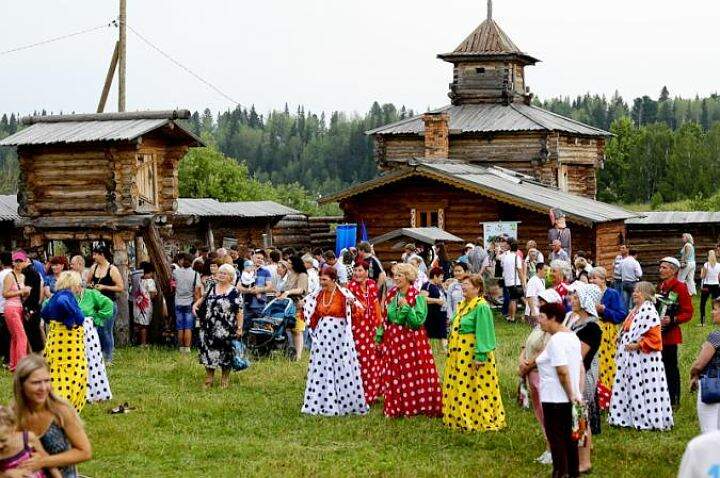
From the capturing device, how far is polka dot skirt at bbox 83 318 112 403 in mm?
14547

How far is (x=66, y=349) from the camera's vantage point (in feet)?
44.2

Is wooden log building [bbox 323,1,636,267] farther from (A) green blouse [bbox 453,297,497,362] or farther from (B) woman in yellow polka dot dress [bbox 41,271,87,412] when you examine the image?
(B) woman in yellow polka dot dress [bbox 41,271,87,412]

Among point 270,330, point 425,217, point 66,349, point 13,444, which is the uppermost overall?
point 425,217

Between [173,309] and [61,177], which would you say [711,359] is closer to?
[173,309]

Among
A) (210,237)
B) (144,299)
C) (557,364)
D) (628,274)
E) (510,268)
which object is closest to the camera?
(557,364)

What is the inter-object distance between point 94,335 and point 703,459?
11.2m

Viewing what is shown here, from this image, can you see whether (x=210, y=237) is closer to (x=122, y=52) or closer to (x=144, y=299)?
(x=122, y=52)

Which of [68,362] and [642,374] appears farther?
[68,362]

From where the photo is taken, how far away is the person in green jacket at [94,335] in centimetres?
1430

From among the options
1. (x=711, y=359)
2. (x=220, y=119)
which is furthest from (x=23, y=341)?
(x=220, y=119)

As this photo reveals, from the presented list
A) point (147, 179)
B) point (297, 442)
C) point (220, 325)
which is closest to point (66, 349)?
point (220, 325)

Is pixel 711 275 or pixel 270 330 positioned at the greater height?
pixel 711 275

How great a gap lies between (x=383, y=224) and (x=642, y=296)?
2194 centimetres

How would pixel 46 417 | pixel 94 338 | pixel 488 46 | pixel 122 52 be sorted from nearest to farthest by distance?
pixel 46 417 < pixel 94 338 < pixel 122 52 < pixel 488 46
